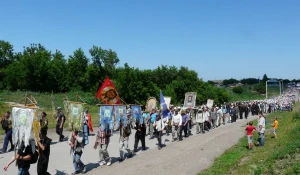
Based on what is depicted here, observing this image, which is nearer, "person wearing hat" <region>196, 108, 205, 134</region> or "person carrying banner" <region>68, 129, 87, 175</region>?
"person carrying banner" <region>68, 129, 87, 175</region>

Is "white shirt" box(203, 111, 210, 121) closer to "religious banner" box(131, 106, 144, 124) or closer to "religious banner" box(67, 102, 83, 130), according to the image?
"religious banner" box(131, 106, 144, 124)

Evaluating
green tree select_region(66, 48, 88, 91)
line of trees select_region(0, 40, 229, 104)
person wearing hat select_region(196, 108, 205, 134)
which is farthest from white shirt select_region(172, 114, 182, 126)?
green tree select_region(66, 48, 88, 91)

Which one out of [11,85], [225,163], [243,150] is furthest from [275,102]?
[11,85]

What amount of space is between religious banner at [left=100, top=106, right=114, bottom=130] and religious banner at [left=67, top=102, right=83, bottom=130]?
2.67 ft

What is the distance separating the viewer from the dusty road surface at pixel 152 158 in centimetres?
1169

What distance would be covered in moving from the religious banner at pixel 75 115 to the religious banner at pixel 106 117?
813mm

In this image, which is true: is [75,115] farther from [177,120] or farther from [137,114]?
[177,120]

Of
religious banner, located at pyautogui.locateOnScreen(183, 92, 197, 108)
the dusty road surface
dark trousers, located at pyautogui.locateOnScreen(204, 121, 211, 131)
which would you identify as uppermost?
religious banner, located at pyautogui.locateOnScreen(183, 92, 197, 108)

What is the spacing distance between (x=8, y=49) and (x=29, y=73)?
70.2ft

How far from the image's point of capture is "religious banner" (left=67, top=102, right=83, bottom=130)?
12.1m

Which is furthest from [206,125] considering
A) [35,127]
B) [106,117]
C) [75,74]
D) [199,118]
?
[75,74]

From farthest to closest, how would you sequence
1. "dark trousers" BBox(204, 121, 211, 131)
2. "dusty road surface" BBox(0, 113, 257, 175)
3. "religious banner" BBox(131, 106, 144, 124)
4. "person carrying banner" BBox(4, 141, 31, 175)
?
"dark trousers" BBox(204, 121, 211, 131) < "religious banner" BBox(131, 106, 144, 124) < "dusty road surface" BBox(0, 113, 257, 175) < "person carrying banner" BBox(4, 141, 31, 175)

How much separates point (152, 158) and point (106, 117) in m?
2.68

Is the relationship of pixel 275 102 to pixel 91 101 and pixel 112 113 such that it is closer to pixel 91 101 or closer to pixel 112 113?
pixel 91 101
